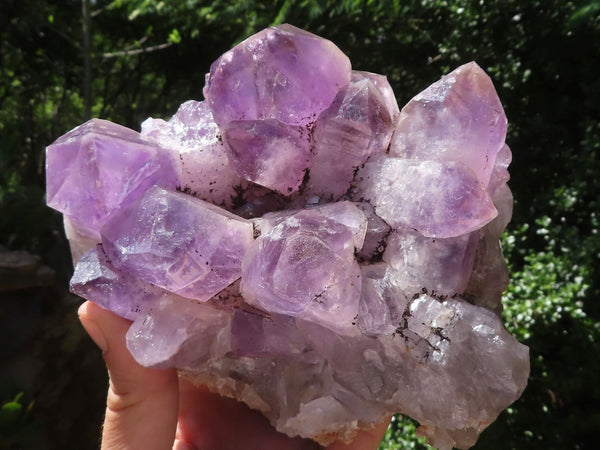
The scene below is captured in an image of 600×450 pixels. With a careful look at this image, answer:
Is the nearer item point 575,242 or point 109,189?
point 109,189

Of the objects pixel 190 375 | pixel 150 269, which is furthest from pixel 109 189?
pixel 190 375

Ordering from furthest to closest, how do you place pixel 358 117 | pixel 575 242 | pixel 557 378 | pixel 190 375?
1. pixel 575 242
2. pixel 557 378
3. pixel 190 375
4. pixel 358 117

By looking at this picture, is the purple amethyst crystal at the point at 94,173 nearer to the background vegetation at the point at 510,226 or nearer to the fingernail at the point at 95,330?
the fingernail at the point at 95,330

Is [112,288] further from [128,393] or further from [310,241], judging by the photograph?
[310,241]

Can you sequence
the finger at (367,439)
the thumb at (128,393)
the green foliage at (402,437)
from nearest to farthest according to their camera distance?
the thumb at (128,393) < the finger at (367,439) < the green foliage at (402,437)

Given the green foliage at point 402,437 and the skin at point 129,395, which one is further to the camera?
the green foliage at point 402,437

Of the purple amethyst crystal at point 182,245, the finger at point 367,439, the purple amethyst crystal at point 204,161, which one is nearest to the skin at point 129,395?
the purple amethyst crystal at point 182,245

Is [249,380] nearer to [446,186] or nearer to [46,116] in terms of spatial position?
[446,186]
